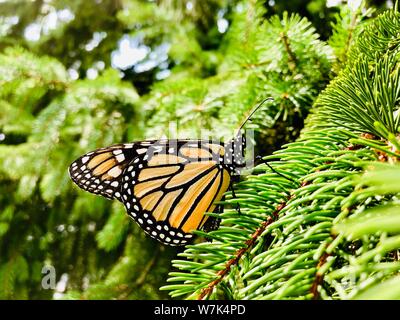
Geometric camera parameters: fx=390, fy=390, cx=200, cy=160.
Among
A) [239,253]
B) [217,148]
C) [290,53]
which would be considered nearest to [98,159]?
[217,148]

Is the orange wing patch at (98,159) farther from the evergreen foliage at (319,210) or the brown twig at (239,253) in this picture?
the brown twig at (239,253)

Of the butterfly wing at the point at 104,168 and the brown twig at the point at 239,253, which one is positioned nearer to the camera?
the brown twig at the point at 239,253

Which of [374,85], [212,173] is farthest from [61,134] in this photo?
[374,85]

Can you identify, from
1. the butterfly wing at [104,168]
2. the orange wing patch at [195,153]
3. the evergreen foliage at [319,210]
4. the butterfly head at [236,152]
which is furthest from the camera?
the butterfly wing at [104,168]

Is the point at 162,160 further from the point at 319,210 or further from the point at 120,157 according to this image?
the point at 319,210

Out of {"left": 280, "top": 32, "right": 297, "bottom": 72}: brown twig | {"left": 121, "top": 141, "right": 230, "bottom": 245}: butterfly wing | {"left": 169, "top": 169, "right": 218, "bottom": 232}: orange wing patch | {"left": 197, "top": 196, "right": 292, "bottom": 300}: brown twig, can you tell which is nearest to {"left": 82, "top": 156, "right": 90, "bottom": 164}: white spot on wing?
{"left": 121, "top": 141, "right": 230, "bottom": 245}: butterfly wing

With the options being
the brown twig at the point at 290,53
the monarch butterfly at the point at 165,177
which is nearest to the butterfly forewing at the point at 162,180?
the monarch butterfly at the point at 165,177

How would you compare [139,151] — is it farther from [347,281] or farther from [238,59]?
[347,281]

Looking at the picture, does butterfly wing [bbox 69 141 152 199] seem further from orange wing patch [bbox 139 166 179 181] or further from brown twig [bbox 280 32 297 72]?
brown twig [bbox 280 32 297 72]
